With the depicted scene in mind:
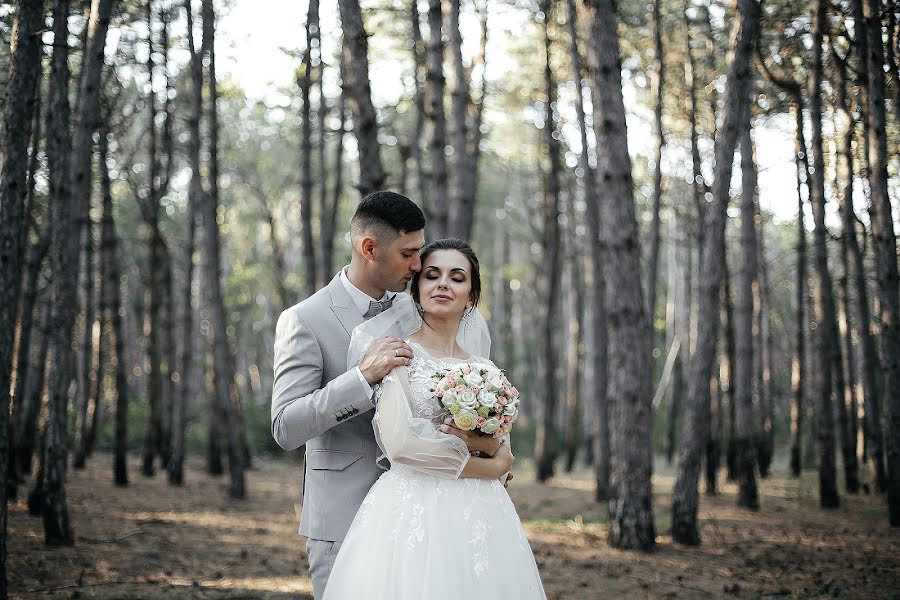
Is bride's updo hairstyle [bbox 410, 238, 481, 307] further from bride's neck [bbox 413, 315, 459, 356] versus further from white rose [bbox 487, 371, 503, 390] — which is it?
white rose [bbox 487, 371, 503, 390]

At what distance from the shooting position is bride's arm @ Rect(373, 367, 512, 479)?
317 centimetres

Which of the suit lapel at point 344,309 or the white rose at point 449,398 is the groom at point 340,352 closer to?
the suit lapel at point 344,309

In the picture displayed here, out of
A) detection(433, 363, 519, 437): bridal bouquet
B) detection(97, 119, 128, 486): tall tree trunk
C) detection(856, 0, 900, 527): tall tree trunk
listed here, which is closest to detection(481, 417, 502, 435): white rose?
detection(433, 363, 519, 437): bridal bouquet

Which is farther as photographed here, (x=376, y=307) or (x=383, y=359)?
(x=376, y=307)

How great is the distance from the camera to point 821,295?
1117 cm

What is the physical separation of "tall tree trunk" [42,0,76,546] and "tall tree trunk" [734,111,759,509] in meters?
8.66

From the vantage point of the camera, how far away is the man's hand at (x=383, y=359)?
3.10 m

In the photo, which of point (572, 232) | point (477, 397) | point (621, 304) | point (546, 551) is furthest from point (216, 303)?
point (572, 232)

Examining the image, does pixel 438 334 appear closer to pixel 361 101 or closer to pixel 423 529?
pixel 423 529

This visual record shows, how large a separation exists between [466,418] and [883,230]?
7.49 m

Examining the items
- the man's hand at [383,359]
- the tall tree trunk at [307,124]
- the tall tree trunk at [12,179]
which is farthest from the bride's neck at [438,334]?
the tall tree trunk at [307,124]

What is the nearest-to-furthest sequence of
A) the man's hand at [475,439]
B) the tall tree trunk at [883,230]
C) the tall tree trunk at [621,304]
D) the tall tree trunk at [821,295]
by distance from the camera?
the man's hand at [475,439] < the tall tree trunk at [621,304] < the tall tree trunk at [883,230] < the tall tree trunk at [821,295]

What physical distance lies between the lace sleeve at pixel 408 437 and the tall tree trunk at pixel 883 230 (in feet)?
24.1

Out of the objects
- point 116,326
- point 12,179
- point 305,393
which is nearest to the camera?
point 305,393
